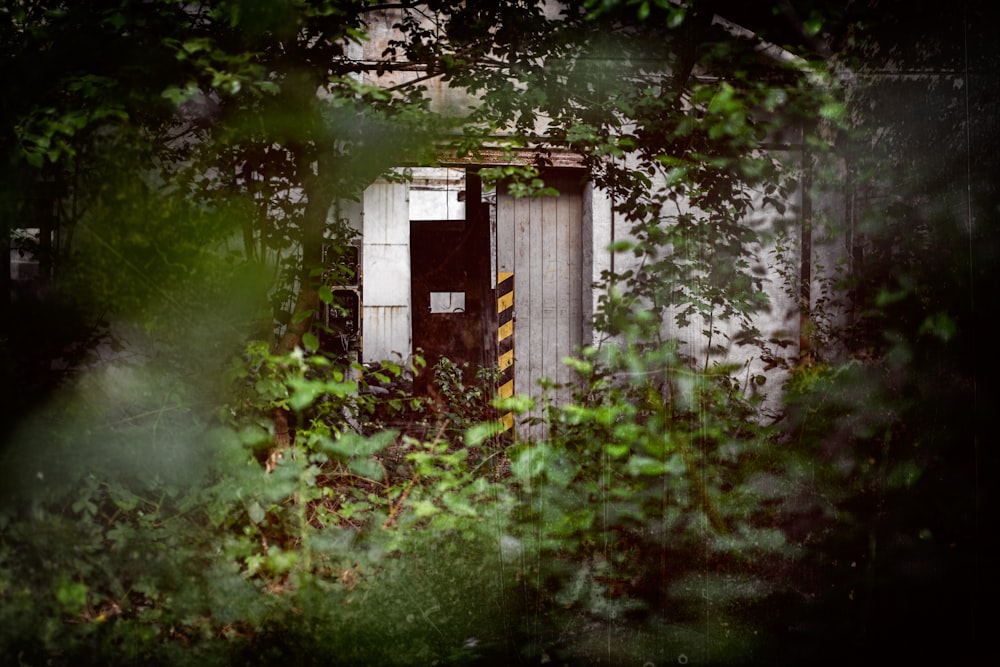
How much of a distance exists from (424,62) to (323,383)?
4.55ft

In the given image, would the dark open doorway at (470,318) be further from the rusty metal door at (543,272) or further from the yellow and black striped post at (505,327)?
the rusty metal door at (543,272)

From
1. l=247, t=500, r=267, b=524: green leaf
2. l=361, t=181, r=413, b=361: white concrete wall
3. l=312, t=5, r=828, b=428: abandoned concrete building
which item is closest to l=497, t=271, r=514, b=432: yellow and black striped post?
l=312, t=5, r=828, b=428: abandoned concrete building

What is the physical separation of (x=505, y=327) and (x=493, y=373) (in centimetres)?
26

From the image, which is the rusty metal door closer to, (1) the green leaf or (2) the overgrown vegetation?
(2) the overgrown vegetation

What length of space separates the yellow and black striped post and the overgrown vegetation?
0.30 ft

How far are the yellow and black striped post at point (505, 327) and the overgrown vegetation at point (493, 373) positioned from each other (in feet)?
0.30

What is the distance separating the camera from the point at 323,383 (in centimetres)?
223

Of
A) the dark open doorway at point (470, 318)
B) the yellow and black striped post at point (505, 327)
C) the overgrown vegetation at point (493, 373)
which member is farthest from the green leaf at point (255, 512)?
the yellow and black striped post at point (505, 327)

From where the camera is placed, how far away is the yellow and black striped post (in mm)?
2986

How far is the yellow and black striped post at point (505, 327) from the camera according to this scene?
2.99m

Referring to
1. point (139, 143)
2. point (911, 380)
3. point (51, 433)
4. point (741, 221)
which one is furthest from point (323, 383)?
point (911, 380)

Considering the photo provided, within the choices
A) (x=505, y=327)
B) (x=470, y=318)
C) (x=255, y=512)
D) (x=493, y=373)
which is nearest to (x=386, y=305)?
(x=470, y=318)

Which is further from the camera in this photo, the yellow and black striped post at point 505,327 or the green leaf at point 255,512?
the yellow and black striped post at point 505,327

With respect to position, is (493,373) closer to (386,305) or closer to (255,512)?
(255,512)
